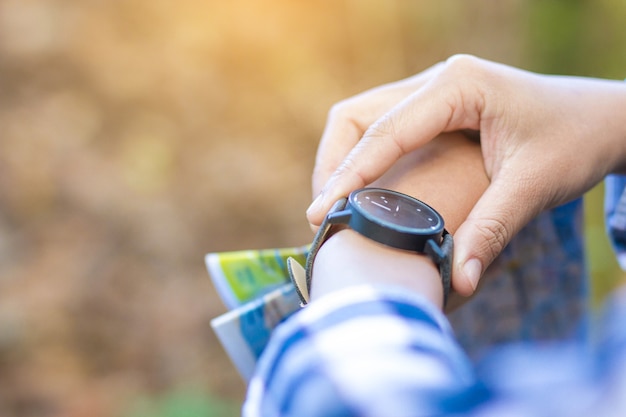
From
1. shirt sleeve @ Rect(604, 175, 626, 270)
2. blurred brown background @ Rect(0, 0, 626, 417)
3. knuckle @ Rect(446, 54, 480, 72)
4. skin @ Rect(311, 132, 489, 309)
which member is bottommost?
blurred brown background @ Rect(0, 0, 626, 417)

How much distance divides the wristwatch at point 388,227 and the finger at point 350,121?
16 cm

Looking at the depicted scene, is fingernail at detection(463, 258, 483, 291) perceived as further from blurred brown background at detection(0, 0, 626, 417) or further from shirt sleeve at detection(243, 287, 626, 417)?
blurred brown background at detection(0, 0, 626, 417)

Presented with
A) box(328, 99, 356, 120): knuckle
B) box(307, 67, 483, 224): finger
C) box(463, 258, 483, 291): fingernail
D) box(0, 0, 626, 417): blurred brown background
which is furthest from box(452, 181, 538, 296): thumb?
box(0, 0, 626, 417): blurred brown background

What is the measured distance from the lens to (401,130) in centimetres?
71

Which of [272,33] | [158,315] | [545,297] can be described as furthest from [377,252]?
[272,33]

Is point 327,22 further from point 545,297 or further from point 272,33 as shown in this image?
point 545,297

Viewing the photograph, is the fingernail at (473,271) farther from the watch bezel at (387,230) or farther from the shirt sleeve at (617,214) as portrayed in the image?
the shirt sleeve at (617,214)

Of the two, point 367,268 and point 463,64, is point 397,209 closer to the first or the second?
point 367,268

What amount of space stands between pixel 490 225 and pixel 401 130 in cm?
14

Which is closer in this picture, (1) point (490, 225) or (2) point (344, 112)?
(1) point (490, 225)

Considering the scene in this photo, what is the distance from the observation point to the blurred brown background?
2.09 metres

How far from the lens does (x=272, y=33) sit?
272 centimetres

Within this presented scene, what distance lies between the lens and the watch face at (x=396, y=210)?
62 cm

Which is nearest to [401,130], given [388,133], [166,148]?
[388,133]
